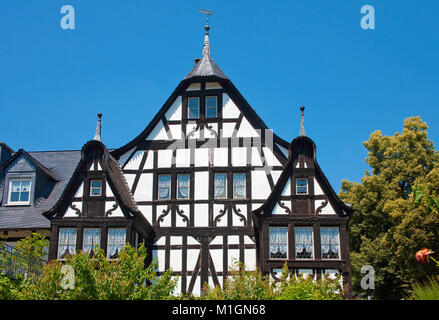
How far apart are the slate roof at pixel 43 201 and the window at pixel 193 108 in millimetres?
7908

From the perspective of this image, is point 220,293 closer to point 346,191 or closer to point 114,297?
point 114,297

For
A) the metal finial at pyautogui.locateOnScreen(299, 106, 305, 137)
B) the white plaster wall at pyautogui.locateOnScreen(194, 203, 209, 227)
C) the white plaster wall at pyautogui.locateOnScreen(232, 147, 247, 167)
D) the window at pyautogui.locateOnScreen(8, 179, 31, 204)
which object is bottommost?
the white plaster wall at pyautogui.locateOnScreen(194, 203, 209, 227)

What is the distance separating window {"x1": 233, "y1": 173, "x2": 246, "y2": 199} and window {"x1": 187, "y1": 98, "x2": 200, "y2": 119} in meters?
3.54

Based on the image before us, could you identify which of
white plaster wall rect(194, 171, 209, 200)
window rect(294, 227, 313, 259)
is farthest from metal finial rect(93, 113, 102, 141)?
window rect(294, 227, 313, 259)

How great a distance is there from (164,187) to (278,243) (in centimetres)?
595

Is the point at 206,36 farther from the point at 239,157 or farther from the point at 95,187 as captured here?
the point at 95,187

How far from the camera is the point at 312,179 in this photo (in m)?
23.6

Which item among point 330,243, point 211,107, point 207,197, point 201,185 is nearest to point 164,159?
point 201,185

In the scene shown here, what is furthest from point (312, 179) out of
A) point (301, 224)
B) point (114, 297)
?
point (114, 297)

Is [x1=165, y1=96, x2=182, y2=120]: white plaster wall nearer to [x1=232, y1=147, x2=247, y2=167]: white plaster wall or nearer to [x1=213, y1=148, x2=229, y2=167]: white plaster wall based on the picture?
[x1=213, y1=148, x2=229, y2=167]: white plaster wall

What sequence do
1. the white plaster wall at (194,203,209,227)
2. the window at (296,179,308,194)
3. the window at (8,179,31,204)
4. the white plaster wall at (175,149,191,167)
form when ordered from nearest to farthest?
the window at (296,179,308,194)
the white plaster wall at (194,203,209,227)
the white plaster wall at (175,149,191,167)
the window at (8,179,31,204)

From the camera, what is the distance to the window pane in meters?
26.2
